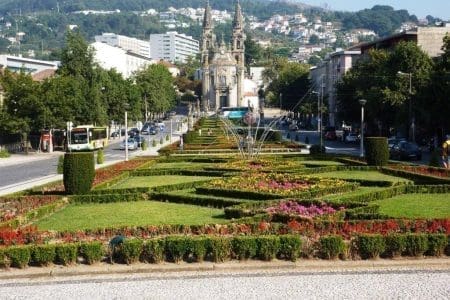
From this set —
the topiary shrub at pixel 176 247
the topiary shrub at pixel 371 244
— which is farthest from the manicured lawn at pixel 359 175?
the topiary shrub at pixel 176 247

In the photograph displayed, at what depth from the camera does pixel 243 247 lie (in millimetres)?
15828

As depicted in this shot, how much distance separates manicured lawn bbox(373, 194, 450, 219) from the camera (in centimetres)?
2142

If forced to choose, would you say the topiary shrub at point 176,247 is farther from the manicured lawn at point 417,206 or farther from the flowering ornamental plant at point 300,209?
the manicured lawn at point 417,206

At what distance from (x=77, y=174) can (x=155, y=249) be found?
13.0 meters

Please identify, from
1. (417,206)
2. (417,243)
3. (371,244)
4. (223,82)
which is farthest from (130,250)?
(223,82)

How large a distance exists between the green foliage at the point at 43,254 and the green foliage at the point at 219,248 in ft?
11.6

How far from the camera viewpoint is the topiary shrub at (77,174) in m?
27.9

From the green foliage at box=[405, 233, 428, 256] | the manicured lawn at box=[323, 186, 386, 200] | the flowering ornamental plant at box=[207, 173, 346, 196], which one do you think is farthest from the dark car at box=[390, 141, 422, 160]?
the green foliage at box=[405, 233, 428, 256]

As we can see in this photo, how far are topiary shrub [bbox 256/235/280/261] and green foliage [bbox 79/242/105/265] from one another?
3584 mm

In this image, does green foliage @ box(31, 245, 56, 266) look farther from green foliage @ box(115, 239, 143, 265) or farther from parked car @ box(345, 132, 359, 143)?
parked car @ box(345, 132, 359, 143)

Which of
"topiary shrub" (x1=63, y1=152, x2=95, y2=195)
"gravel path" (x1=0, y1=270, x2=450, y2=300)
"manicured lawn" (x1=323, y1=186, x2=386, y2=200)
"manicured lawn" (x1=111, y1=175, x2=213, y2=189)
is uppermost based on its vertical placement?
"topiary shrub" (x1=63, y1=152, x2=95, y2=195)

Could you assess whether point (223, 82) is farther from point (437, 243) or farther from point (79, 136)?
point (437, 243)

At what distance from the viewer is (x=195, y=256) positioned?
1605cm

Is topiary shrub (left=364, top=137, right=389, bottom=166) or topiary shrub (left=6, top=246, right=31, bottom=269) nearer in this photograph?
topiary shrub (left=6, top=246, right=31, bottom=269)
